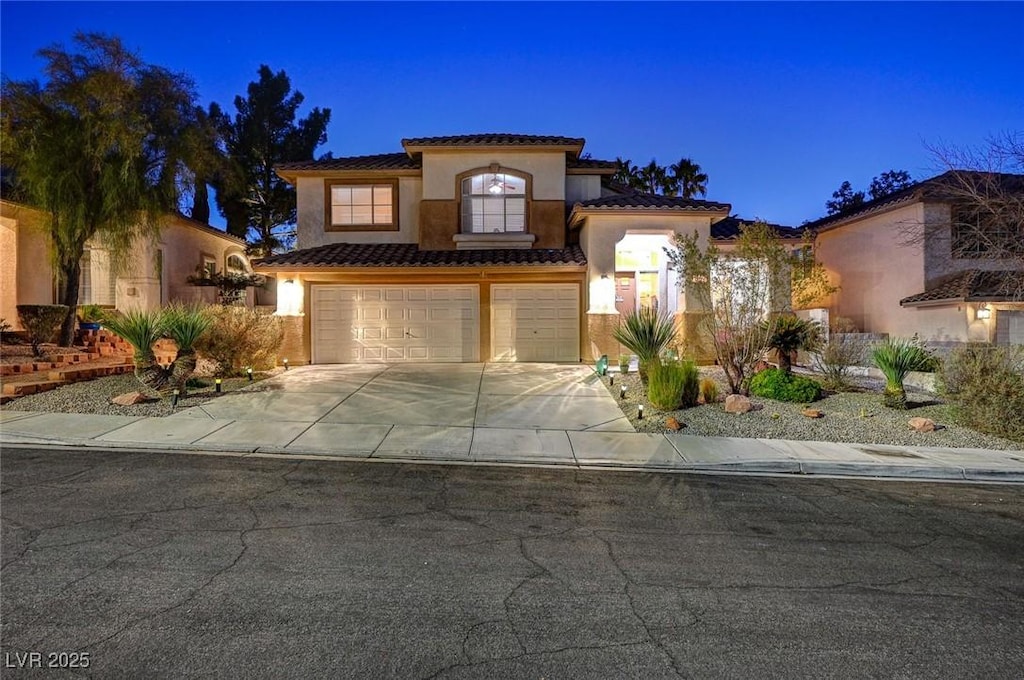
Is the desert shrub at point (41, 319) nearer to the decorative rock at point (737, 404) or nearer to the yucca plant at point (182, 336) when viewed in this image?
the yucca plant at point (182, 336)

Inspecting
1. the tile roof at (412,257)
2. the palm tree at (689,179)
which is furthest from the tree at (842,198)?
the tile roof at (412,257)

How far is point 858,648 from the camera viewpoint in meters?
A: 3.66

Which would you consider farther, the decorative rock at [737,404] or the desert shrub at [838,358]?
the desert shrub at [838,358]

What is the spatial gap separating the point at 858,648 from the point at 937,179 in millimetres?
18675

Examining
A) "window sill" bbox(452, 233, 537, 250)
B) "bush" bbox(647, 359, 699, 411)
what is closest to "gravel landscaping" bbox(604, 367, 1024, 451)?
"bush" bbox(647, 359, 699, 411)

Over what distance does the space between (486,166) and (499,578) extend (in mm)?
16214

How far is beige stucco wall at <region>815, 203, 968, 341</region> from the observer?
17734 mm

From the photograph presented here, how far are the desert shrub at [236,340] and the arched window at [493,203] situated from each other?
7287 mm

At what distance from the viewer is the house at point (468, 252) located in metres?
17.2

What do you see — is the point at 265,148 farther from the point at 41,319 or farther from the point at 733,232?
the point at 733,232

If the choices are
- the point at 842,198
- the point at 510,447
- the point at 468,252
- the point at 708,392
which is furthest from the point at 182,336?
the point at 842,198

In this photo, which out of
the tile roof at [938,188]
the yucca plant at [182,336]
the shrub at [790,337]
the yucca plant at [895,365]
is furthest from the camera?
the tile roof at [938,188]

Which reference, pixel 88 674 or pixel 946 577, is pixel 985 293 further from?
pixel 88 674

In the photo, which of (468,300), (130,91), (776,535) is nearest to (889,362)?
(776,535)
